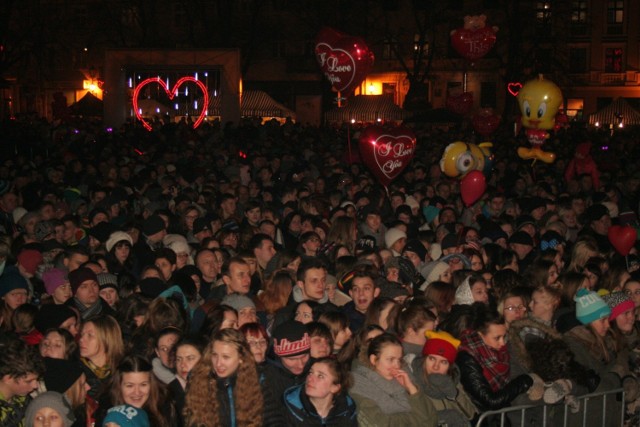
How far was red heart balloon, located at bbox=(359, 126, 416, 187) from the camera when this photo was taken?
15305 mm

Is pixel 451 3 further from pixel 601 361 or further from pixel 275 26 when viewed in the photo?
pixel 601 361

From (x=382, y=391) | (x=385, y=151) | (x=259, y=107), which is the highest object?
(x=259, y=107)

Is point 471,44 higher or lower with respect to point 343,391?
higher

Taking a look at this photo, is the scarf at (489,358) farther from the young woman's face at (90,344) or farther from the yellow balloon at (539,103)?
the yellow balloon at (539,103)

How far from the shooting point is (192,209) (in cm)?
1211

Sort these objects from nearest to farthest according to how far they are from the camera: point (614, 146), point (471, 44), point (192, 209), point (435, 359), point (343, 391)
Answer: point (343, 391) < point (435, 359) < point (192, 209) < point (471, 44) < point (614, 146)

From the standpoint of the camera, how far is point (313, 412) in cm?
559

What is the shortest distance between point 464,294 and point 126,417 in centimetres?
384

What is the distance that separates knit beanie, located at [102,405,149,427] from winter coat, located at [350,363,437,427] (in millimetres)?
1316

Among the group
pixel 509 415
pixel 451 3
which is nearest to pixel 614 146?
pixel 509 415

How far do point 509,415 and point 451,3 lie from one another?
53.0 meters

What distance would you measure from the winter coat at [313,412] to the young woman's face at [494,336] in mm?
1264

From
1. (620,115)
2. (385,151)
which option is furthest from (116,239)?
(620,115)

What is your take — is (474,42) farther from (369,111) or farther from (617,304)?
(369,111)
